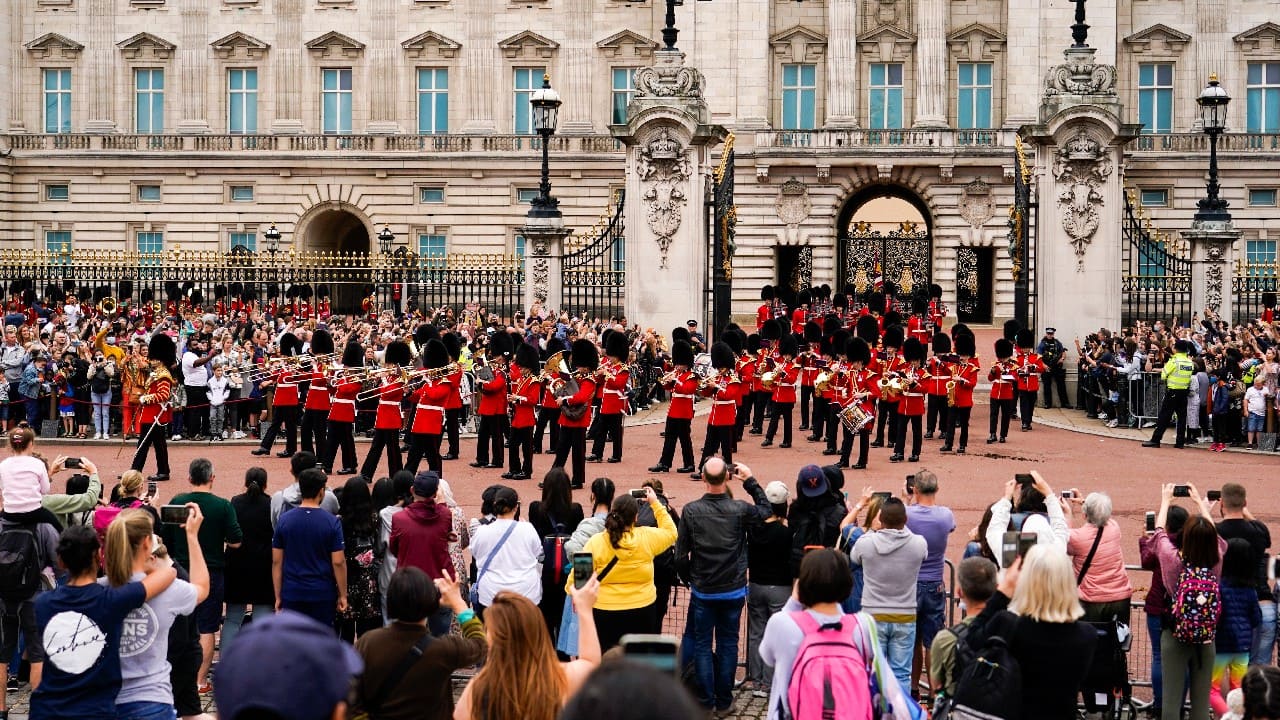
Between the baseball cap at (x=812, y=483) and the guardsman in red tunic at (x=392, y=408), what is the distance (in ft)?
24.2

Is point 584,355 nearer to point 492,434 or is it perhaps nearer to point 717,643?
point 492,434

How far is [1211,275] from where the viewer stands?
2314 centimetres

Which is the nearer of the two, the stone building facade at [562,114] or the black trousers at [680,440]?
the black trousers at [680,440]

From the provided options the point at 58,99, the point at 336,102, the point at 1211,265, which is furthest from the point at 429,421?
the point at 58,99

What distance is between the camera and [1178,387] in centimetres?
1805

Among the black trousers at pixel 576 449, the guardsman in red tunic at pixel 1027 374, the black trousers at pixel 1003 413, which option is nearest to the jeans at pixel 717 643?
the black trousers at pixel 576 449

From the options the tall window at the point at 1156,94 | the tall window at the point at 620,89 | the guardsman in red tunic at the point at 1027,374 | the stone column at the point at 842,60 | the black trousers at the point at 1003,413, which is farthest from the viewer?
the tall window at the point at 620,89

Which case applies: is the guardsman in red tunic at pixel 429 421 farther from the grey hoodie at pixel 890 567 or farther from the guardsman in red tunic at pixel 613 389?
the grey hoodie at pixel 890 567

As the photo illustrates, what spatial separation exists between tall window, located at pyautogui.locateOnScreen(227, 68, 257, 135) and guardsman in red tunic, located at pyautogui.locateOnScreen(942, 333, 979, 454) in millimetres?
28351

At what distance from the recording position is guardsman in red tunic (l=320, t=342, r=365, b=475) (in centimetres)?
1566

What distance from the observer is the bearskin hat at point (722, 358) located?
16156mm

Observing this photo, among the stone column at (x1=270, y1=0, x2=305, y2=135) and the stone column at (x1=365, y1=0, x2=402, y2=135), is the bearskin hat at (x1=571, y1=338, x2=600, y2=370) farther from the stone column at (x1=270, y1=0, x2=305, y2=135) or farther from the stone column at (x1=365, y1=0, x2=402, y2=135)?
the stone column at (x1=270, y1=0, x2=305, y2=135)

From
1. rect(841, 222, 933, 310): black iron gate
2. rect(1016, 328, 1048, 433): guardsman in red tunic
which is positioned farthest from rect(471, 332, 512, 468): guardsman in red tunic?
rect(841, 222, 933, 310): black iron gate

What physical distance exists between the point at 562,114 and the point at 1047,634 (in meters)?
36.5
